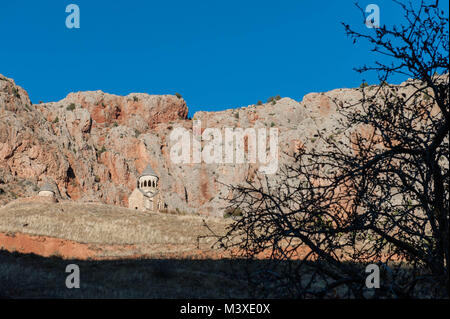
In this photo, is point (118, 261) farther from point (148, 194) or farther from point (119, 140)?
point (119, 140)

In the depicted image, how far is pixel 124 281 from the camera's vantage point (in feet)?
59.1

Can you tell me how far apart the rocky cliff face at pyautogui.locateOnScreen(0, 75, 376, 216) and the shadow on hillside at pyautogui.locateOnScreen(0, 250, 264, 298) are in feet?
162

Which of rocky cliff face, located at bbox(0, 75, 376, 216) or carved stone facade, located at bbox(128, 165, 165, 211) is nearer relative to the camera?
carved stone facade, located at bbox(128, 165, 165, 211)

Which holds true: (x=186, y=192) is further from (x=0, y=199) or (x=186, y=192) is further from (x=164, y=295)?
(x=164, y=295)

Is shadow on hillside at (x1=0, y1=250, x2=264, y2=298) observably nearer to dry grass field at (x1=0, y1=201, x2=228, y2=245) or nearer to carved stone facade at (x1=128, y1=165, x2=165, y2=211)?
dry grass field at (x1=0, y1=201, x2=228, y2=245)

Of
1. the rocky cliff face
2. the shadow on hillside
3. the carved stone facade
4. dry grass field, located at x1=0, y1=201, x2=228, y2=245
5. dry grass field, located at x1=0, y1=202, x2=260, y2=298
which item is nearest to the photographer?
the shadow on hillside

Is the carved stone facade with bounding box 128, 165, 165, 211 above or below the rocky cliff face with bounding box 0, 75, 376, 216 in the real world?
Result: below

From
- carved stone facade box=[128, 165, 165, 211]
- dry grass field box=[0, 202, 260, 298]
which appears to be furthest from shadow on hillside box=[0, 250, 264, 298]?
carved stone facade box=[128, 165, 165, 211]

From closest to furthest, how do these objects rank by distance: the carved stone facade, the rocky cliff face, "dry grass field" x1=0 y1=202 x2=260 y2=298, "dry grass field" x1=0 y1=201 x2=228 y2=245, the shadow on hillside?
the shadow on hillside, "dry grass field" x1=0 y1=202 x2=260 y2=298, "dry grass field" x1=0 y1=201 x2=228 y2=245, the carved stone facade, the rocky cliff face

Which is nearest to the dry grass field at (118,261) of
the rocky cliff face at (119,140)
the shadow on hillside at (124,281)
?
the shadow on hillside at (124,281)

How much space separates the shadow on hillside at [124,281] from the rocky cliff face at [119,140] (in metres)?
49.3

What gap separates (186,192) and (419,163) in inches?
3884

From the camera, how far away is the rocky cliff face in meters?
84.4
